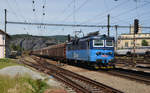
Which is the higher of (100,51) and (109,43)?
(109,43)

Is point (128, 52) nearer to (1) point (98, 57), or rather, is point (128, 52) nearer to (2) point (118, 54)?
(2) point (118, 54)

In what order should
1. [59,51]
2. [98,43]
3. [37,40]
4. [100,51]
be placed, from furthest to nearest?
[37,40] → [59,51] → [98,43] → [100,51]

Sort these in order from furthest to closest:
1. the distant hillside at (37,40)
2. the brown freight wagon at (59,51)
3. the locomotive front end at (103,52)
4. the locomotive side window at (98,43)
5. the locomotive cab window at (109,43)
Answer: the distant hillside at (37,40) → the brown freight wagon at (59,51) → the locomotive cab window at (109,43) → the locomotive side window at (98,43) → the locomotive front end at (103,52)

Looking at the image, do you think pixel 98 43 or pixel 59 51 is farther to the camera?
pixel 59 51

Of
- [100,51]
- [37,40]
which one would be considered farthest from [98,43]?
[37,40]

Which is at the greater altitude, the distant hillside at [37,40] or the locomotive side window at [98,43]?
the distant hillside at [37,40]

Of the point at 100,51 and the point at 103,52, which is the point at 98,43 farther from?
the point at 103,52

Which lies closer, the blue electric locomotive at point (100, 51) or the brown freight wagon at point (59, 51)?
the blue electric locomotive at point (100, 51)

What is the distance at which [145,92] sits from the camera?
10.7m

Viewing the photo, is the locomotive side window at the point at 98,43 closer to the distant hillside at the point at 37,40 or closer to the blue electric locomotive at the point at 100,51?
the blue electric locomotive at the point at 100,51

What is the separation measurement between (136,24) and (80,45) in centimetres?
653

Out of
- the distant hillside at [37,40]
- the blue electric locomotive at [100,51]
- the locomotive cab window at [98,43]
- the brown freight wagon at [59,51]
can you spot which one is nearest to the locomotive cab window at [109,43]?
the blue electric locomotive at [100,51]

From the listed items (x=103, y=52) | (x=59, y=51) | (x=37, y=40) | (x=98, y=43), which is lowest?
(x=59, y=51)

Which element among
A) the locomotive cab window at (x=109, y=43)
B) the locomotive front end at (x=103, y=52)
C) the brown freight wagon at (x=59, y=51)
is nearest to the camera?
the locomotive front end at (x=103, y=52)
